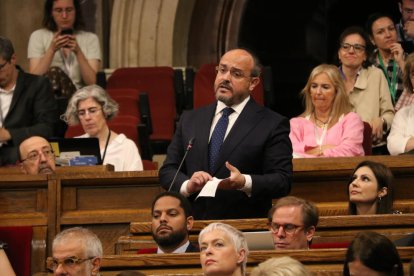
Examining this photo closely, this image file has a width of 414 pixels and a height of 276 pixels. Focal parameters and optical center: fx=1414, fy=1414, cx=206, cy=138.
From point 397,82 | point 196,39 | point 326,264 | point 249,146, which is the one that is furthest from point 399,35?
point 326,264

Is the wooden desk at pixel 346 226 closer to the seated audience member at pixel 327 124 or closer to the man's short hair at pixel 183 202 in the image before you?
the man's short hair at pixel 183 202

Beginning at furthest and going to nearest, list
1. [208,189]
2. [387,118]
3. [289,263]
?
[387,118], [208,189], [289,263]

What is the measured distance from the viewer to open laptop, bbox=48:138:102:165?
695 centimetres

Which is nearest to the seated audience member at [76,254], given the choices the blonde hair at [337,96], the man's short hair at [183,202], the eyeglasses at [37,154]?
the man's short hair at [183,202]

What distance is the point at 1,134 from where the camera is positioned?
7492 millimetres

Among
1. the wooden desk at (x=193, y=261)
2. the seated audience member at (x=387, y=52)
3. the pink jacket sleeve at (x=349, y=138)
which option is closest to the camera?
the wooden desk at (x=193, y=261)

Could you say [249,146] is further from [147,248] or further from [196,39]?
[196,39]

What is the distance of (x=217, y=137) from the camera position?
5.81 m

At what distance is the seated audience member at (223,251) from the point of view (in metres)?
4.84

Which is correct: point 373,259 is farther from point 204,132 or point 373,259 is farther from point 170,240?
point 204,132

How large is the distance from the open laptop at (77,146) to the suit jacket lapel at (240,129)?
4.21ft

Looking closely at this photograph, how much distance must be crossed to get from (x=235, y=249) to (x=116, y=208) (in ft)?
6.10

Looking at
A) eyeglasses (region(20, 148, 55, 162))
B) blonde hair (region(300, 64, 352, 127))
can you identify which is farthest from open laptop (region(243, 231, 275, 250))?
eyeglasses (region(20, 148, 55, 162))

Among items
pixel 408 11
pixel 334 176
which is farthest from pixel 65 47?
pixel 334 176
